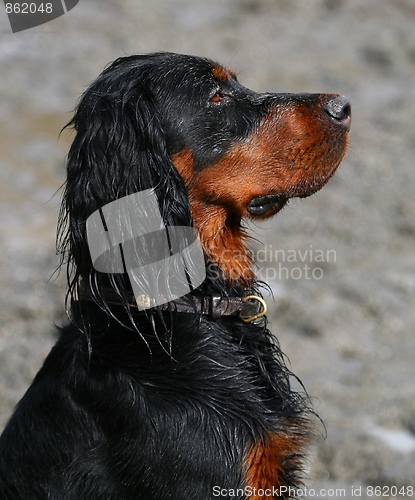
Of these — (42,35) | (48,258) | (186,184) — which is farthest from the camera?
(42,35)

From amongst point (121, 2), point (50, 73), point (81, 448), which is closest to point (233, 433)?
point (81, 448)

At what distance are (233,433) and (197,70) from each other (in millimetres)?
1360

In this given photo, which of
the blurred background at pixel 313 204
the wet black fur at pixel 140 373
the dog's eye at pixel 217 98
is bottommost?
the blurred background at pixel 313 204

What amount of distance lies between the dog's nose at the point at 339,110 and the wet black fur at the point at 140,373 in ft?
1.27

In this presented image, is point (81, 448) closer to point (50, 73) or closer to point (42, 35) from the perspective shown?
point (50, 73)

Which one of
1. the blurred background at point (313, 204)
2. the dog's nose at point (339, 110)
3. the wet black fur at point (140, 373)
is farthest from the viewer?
the blurred background at point (313, 204)

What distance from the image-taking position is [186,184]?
3.13 meters

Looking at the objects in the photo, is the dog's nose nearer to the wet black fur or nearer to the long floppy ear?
the wet black fur

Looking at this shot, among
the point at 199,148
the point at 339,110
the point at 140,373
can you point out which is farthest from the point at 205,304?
the point at 339,110

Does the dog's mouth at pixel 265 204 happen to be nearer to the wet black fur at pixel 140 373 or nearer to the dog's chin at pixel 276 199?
the dog's chin at pixel 276 199

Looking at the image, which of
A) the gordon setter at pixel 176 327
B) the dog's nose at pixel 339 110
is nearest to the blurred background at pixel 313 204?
the gordon setter at pixel 176 327

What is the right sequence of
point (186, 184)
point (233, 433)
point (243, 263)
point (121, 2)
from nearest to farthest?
1. point (233, 433)
2. point (186, 184)
3. point (243, 263)
4. point (121, 2)

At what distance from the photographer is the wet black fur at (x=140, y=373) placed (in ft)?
9.52

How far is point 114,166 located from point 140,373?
0.74 metres
